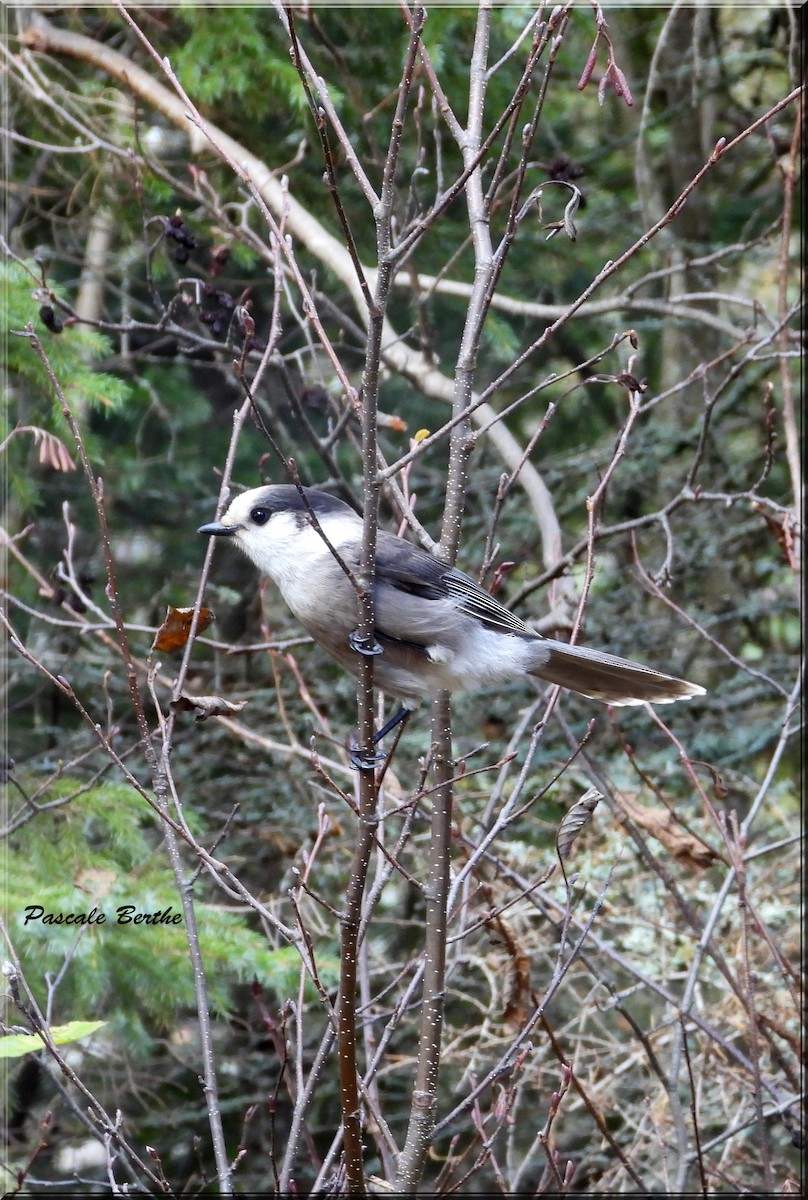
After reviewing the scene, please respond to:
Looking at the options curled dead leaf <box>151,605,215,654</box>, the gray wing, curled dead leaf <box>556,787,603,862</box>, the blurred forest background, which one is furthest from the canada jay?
curled dead leaf <box>556,787,603,862</box>

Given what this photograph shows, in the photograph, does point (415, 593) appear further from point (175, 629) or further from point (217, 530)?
point (175, 629)

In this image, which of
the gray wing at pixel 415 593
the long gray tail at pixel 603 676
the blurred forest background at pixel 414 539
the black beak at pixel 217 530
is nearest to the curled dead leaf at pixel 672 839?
the blurred forest background at pixel 414 539

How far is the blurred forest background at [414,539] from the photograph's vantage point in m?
3.08

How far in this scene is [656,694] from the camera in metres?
2.78

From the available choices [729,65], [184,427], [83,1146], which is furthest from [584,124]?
[83,1146]

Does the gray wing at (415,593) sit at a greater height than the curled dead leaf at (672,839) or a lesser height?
greater

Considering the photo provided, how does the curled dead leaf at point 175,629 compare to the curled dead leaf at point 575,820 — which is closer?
the curled dead leaf at point 575,820

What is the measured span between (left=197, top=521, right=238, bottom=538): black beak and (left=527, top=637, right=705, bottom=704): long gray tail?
758 millimetres

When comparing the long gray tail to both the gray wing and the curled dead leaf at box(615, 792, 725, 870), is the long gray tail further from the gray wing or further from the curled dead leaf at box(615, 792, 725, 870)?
the curled dead leaf at box(615, 792, 725, 870)

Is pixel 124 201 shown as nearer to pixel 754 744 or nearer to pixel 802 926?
pixel 754 744

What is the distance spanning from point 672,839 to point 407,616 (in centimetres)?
104

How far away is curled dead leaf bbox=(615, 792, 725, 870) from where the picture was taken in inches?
120

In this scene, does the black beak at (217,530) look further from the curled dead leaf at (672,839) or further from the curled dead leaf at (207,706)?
the curled dead leaf at (672,839)

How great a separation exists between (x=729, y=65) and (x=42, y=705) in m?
4.64
